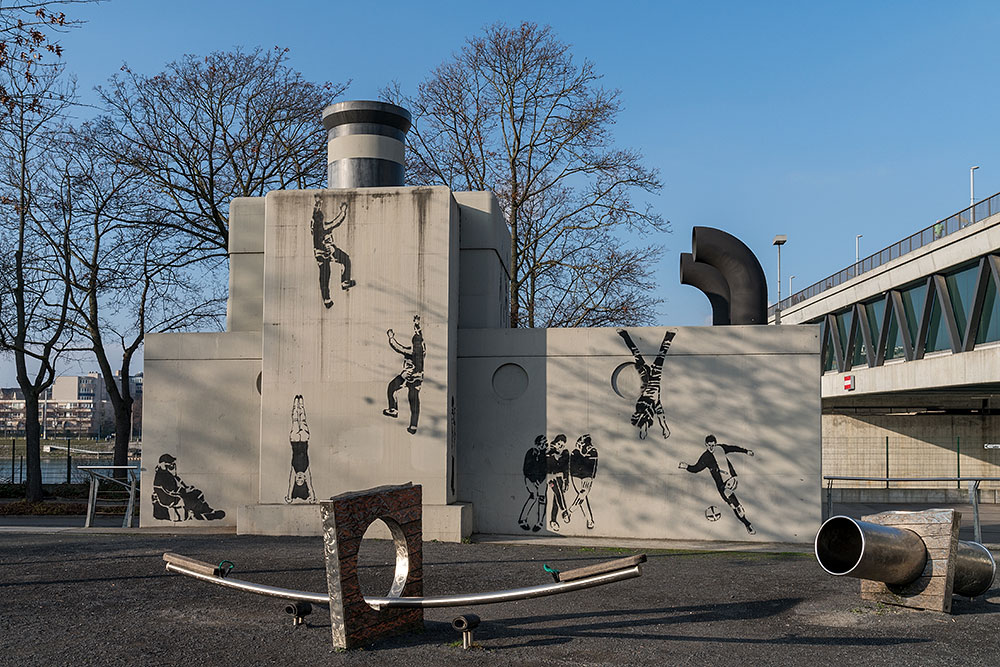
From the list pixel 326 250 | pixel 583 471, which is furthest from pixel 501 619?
pixel 326 250

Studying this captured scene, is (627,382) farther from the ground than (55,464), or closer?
farther from the ground

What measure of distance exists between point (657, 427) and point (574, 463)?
4.58 feet

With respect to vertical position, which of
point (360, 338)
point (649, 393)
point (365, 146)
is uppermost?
point (365, 146)

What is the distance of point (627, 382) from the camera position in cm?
1362

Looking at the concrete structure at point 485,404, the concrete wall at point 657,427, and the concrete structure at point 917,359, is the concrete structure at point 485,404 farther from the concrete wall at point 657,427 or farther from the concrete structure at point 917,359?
the concrete structure at point 917,359

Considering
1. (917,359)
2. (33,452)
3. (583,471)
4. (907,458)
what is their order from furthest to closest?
1. (907,458)
2. (917,359)
3. (33,452)
4. (583,471)

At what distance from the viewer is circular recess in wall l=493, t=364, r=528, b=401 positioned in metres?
13.9

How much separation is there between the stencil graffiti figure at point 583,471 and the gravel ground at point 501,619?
97.2 inches

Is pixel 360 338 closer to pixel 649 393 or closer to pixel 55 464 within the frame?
pixel 649 393

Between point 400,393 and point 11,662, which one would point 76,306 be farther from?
point 11,662

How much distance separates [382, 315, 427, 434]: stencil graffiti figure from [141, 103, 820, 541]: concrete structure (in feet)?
0.07

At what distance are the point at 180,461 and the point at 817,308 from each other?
34.2m

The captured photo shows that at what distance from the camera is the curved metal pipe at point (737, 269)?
49.2 ft

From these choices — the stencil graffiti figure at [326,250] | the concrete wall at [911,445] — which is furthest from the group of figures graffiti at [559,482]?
the concrete wall at [911,445]
